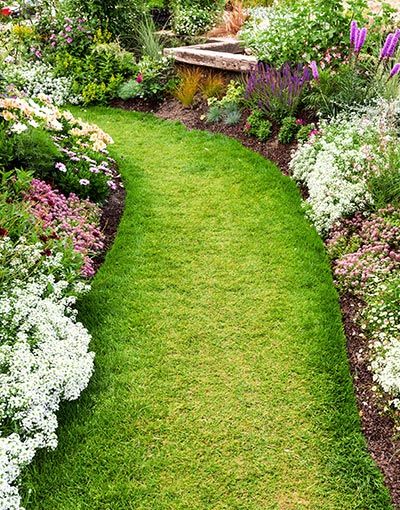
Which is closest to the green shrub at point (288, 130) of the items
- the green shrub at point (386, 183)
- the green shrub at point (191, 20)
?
the green shrub at point (386, 183)

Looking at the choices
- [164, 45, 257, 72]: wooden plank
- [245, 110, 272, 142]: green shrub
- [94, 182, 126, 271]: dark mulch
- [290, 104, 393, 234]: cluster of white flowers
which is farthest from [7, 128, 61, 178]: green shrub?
[164, 45, 257, 72]: wooden plank

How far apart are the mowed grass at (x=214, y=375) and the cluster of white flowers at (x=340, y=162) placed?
10.0 inches

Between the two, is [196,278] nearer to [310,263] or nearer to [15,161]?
[310,263]

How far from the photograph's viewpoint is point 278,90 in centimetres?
724

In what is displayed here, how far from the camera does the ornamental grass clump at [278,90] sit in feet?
23.5

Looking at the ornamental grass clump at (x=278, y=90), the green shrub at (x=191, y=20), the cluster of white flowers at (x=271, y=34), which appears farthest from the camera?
the green shrub at (x=191, y=20)

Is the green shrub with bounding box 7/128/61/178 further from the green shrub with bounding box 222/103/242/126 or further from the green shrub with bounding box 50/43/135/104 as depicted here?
the green shrub with bounding box 50/43/135/104

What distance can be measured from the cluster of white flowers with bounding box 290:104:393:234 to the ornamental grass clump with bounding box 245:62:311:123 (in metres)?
0.68

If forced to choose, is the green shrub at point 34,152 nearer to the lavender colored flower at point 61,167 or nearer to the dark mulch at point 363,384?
the lavender colored flower at point 61,167

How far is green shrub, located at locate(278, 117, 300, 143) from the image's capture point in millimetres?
7066

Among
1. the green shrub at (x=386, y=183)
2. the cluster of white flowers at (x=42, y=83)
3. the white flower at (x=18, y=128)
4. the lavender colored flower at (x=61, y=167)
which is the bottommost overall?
the cluster of white flowers at (x=42, y=83)

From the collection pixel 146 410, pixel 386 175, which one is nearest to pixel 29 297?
pixel 146 410

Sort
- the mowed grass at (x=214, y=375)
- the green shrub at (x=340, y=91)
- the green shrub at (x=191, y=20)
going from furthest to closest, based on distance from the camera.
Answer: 1. the green shrub at (x=191, y=20)
2. the green shrub at (x=340, y=91)
3. the mowed grass at (x=214, y=375)

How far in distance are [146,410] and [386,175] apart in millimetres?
3199
